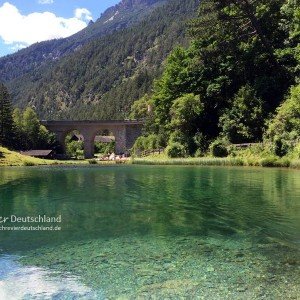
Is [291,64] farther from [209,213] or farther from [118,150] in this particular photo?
[118,150]

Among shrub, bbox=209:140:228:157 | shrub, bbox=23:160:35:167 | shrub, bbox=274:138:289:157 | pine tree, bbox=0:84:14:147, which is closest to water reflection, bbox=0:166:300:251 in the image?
shrub, bbox=274:138:289:157

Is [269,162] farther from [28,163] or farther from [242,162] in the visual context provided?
[28,163]

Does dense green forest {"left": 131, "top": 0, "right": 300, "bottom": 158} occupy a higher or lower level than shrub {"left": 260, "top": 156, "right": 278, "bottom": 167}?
higher

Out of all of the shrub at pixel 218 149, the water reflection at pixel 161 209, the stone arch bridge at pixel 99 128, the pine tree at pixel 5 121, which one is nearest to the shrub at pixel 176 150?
the shrub at pixel 218 149

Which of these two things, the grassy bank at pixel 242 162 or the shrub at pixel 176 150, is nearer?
the grassy bank at pixel 242 162

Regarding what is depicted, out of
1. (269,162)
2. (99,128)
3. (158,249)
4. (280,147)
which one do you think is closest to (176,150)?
(280,147)

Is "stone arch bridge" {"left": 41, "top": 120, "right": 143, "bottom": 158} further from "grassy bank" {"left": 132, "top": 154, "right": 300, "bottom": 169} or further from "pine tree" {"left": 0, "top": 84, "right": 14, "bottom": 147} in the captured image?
"grassy bank" {"left": 132, "top": 154, "right": 300, "bottom": 169}

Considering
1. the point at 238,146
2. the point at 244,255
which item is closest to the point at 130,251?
the point at 244,255

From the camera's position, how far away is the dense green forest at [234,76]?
45531 millimetres

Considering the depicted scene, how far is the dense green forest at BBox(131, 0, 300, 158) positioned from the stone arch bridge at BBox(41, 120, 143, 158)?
129ft

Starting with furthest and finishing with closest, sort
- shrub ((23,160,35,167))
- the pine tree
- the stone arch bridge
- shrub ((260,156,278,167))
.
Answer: the stone arch bridge → the pine tree → shrub ((23,160,35,167)) → shrub ((260,156,278,167))

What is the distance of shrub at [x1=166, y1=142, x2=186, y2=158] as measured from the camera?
51.7 m

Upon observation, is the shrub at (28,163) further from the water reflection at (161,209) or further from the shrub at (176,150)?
the water reflection at (161,209)

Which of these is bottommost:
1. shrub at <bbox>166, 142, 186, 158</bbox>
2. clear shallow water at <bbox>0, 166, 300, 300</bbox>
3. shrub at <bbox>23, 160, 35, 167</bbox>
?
clear shallow water at <bbox>0, 166, 300, 300</bbox>
